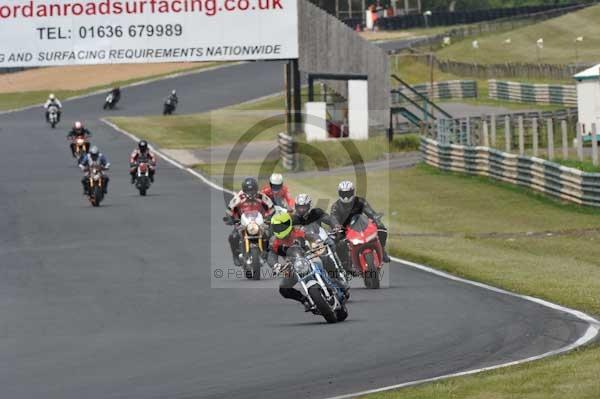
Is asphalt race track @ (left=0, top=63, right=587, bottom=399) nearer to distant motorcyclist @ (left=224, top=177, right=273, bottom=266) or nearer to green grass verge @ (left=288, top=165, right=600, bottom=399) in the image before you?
green grass verge @ (left=288, top=165, right=600, bottom=399)

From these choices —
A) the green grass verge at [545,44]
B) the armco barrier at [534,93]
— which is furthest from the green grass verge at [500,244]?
the green grass verge at [545,44]

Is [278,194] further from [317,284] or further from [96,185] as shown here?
[96,185]

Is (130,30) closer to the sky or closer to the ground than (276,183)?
closer to the sky

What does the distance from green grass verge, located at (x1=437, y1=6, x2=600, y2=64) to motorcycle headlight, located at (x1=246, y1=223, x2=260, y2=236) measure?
233 ft

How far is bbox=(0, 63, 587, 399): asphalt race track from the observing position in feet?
43.5

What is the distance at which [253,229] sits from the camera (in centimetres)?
2145

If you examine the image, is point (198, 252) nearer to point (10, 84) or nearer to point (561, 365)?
point (561, 365)

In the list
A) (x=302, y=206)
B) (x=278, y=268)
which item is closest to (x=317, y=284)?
(x=278, y=268)

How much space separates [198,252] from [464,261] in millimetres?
4843

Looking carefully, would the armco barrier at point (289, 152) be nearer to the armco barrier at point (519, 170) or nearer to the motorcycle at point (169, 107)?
the armco barrier at point (519, 170)

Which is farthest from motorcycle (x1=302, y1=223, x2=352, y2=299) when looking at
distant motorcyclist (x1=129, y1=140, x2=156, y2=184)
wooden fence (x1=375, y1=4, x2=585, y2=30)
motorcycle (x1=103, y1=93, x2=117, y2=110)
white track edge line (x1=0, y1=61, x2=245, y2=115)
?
wooden fence (x1=375, y1=4, x2=585, y2=30)

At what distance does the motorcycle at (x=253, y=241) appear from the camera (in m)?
21.5

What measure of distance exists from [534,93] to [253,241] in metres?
55.3

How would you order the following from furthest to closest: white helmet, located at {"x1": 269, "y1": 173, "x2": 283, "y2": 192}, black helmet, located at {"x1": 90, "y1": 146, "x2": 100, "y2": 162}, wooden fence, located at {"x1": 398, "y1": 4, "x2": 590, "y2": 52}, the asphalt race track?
1. wooden fence, located at {"x1": 398, "y1": 4, "x2": 590, "y2": 52}
2. black helmet, located at {"x1": 90, "y1": 146, "x2": 100, "y2": 162}
3. white helmet, located at {"x1": 269, "y1": 173, "x2": 283, "y2": 192}
4. the asphalt race track
